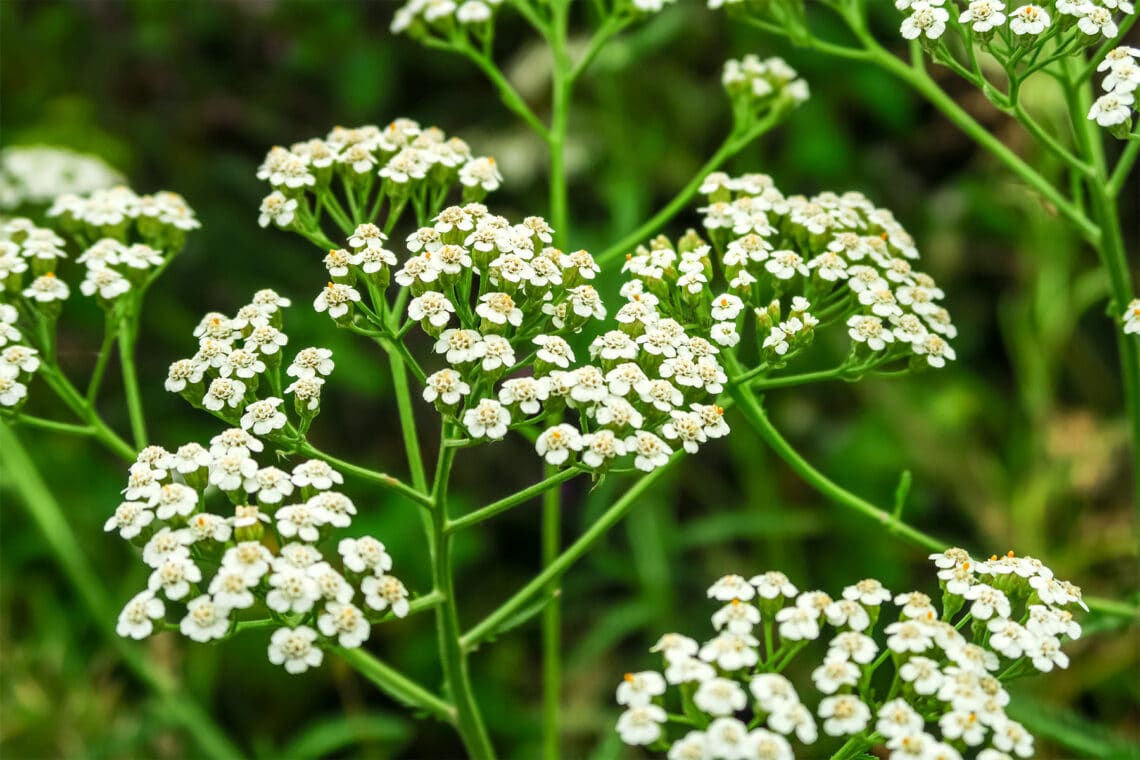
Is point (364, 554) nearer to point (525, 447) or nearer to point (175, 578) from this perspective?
point (175, 578)

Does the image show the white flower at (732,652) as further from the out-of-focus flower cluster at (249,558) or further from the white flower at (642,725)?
the out-of-focus flower cluster at (249,558)

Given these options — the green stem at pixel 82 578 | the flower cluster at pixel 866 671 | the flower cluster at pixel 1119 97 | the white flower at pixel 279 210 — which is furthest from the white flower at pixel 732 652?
the green stem at pixel 82 578

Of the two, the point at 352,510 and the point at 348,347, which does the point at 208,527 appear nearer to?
the point at 352,510

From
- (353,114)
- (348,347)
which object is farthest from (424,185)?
(353,114)

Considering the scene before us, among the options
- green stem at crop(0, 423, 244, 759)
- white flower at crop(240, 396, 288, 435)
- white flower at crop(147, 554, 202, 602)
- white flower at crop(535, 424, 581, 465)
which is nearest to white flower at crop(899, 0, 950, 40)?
white flower at crop(535, 424, 581, 465)

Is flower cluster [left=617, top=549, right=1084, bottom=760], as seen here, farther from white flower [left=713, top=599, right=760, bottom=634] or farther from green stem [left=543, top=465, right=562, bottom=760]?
green stem [left=543, top=465, right=562, bottom=760]

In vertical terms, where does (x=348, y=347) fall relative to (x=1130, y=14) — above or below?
below

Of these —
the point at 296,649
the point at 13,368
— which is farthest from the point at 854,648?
the point at 13,368
